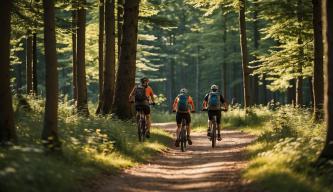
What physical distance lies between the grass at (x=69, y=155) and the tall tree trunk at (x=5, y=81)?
406mm

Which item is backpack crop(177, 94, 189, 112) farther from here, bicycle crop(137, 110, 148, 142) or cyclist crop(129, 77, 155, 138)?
bicycle crop(137, 110, 148, 142)

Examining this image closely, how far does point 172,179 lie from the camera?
40.4ft

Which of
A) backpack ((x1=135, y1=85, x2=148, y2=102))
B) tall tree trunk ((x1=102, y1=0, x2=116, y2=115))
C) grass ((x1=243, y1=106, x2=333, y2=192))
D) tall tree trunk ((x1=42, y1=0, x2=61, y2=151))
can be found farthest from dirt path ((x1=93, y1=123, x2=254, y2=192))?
tall tree trunk ((x1=102, y1=0, x2=116, y2=115))

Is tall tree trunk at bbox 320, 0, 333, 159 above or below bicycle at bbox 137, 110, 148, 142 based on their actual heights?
above

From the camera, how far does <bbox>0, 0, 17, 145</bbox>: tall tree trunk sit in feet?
→ 38.2

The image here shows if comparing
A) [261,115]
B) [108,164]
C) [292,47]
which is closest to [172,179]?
[108,164]

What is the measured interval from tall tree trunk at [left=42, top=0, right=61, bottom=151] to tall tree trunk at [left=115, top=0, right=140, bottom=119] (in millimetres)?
9428

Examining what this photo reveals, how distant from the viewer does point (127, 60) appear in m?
21.6

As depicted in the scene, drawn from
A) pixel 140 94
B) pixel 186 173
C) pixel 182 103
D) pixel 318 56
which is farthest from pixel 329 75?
pixel 140 94

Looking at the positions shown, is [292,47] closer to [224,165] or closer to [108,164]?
[224,165]

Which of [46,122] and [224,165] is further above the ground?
[46,122]

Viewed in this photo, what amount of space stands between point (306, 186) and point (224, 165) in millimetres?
5092

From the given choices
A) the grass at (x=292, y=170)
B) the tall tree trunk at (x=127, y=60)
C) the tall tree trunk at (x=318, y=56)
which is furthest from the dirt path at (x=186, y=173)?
the tall tree trunk at (x=127, y=60)

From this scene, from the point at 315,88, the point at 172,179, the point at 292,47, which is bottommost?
the point at 172,179
